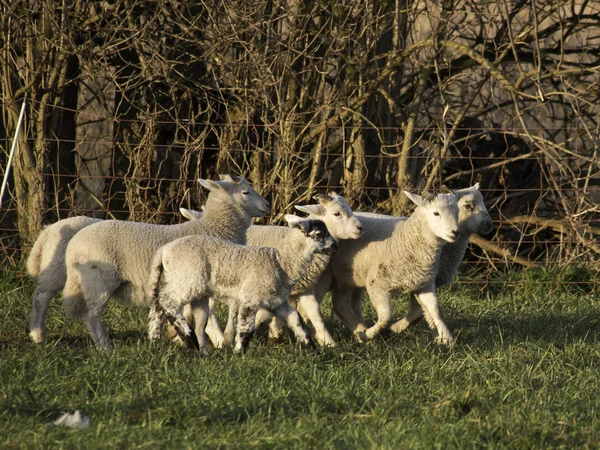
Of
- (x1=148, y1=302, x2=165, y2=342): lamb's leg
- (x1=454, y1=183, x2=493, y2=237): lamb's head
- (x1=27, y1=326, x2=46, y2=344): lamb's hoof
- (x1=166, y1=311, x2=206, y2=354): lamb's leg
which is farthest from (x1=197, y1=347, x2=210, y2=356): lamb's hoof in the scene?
(x1=454, y1=183, x2=493, y2=237): lamb's head

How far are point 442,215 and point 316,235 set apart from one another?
94cm

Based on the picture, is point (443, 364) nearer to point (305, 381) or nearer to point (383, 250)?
point (305, 381)

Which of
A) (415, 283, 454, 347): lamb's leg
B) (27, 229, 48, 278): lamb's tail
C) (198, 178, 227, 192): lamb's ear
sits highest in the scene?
(198, 178, 227, 192): lamb's ear

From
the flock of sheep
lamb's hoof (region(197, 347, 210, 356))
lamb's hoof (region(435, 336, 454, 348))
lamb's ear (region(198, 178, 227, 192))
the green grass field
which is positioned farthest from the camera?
lamb's ear (region(198, 178, 227, 192))

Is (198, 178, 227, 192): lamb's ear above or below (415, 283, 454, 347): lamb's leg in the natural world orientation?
above

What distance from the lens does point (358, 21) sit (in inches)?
337

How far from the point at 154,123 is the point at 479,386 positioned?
4.72 meters

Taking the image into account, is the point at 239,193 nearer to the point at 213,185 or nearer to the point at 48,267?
the point at 213,185

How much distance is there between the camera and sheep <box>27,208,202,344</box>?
20.8ft

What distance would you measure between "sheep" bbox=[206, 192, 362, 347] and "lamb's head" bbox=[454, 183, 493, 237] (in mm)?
869

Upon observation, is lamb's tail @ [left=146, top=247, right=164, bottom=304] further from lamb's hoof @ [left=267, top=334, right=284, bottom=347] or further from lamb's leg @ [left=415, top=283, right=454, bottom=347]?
lamb's leg @ [left=415, top=283, right=454, bottom=347]

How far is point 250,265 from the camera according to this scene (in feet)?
19.2

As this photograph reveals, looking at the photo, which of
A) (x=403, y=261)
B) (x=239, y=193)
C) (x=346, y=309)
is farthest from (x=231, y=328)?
(x=403, y=261)

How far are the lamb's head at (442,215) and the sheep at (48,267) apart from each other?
236 centimetres
